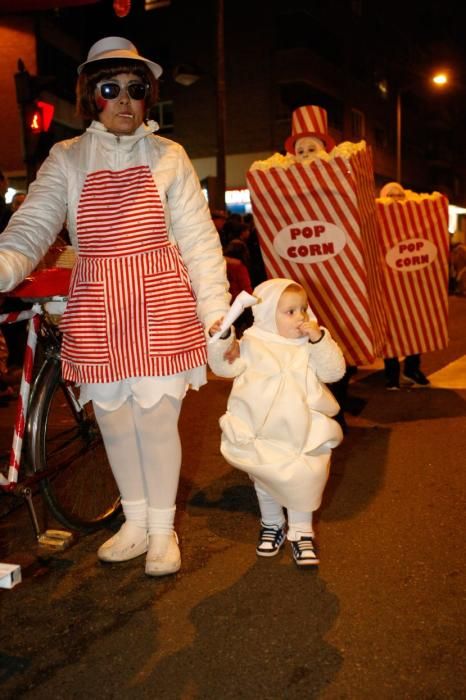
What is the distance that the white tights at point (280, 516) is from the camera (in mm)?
A: 3133

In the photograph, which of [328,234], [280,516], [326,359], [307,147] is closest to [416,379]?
[328,234]

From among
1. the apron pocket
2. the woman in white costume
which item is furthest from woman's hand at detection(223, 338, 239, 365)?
the apron pocket

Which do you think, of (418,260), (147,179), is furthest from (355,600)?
(418,260)

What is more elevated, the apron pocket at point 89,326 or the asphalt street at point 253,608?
the apron pocket at point 89,326

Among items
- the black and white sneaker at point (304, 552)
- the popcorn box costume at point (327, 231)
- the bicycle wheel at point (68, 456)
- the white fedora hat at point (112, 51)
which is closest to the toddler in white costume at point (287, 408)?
the black and white sneaker at point (304, 552)

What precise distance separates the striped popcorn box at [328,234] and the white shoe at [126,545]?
259cm

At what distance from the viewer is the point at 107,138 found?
291cm

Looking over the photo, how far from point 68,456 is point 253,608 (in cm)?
110

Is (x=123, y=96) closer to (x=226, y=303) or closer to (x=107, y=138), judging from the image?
(x=107, y=138)

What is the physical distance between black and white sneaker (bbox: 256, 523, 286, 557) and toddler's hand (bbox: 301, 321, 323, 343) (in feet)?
2.95

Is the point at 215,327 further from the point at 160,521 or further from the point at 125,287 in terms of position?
the point at 160,521

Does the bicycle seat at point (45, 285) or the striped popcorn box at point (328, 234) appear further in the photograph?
the striped popcorn box at point (328, 234)

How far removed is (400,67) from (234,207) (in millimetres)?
17472

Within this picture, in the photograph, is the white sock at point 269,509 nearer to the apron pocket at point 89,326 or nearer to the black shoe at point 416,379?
the apron pocket at point 89,326
